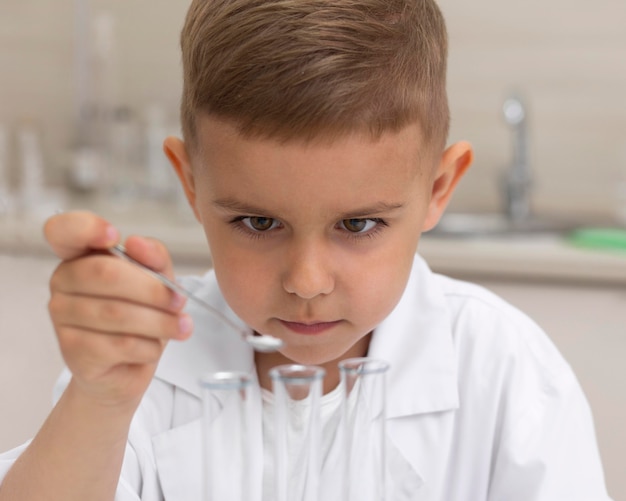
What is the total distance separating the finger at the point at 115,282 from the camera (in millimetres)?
620

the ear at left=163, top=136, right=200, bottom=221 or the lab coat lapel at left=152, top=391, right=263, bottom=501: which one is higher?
the ear at left=163, top=136, right=200, bottom=221

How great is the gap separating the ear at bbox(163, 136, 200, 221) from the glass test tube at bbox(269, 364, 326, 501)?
37 cm

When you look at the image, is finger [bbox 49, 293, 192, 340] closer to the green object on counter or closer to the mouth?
the mouth

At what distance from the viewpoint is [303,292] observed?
75cm

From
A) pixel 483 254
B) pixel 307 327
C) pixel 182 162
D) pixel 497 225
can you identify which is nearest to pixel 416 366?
pixel 307 327

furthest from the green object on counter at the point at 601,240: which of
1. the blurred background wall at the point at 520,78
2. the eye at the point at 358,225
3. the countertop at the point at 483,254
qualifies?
the eye at the point at 358,225

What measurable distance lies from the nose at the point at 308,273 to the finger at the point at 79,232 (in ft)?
0.59

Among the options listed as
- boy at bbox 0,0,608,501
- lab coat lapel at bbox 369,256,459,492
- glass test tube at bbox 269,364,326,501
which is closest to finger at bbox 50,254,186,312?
boy at bbox 0,0,608,501

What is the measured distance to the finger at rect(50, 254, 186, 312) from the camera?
620mm

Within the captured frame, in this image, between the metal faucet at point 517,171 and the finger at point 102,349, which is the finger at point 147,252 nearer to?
the finger at point 102,349

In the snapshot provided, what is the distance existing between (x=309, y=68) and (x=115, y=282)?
253 mm

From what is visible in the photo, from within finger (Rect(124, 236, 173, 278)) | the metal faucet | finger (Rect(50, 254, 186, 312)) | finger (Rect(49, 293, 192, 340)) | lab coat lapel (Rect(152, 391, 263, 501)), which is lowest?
lab coat lapel (Rect(152, 391, 263, 501))

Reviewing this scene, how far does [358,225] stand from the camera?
80 cm

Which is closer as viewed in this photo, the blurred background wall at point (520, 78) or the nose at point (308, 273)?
the nose at point (308, 273)
